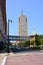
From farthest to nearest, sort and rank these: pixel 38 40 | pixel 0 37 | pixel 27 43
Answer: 1. pixel 27 43
2. pixel 38 40
3. pixel 0 37

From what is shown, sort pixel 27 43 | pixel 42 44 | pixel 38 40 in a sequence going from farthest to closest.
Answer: pixel 27 43 → pixel 42 44 → pixel 38 40

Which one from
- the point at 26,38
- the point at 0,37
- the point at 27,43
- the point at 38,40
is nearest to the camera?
the point at 0,37

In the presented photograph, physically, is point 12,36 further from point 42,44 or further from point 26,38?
point 42,44

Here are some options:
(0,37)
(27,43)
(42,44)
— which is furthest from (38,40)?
(0,37)

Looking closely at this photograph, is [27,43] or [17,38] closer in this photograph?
[27,43]

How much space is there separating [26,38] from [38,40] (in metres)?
50.0

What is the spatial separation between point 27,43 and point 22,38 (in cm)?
2307

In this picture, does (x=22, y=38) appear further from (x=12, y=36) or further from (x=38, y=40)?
(x=38, y=40)

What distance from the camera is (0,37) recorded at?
2763 inches

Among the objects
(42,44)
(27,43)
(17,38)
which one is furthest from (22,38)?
(42,44)

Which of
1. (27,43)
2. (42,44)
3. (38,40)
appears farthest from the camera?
(27,43)

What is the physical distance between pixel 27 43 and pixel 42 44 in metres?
20.1

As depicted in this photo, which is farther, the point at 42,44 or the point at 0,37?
the point at 42,44

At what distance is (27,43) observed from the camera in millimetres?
147250
